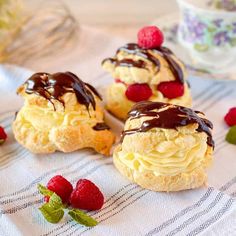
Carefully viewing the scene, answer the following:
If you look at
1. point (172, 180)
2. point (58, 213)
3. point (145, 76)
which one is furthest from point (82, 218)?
point (145, 76)

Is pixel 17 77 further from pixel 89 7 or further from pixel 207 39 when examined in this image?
pixel 89 7

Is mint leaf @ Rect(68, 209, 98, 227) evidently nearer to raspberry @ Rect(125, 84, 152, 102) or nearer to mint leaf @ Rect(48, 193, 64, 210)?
mint leaf @ Rect(48, 193, 64, 210)

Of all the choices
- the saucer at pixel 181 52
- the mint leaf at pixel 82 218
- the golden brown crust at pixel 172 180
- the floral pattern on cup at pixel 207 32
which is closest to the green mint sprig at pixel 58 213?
the mint leaf at pixel 82 218

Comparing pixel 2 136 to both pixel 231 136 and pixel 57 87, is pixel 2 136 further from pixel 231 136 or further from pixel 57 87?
pixel 231 136

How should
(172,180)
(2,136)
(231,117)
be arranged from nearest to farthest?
(172,180) < (2,136) < (231,117)

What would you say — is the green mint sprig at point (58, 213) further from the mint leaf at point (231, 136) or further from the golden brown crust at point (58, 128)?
the mint leaf at point (231, 136)

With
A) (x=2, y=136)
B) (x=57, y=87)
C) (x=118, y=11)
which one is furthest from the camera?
(x=118, y=11)

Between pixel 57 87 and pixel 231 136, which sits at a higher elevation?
pixel 57 87

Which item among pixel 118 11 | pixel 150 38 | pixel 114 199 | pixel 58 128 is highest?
pixel 150 38
